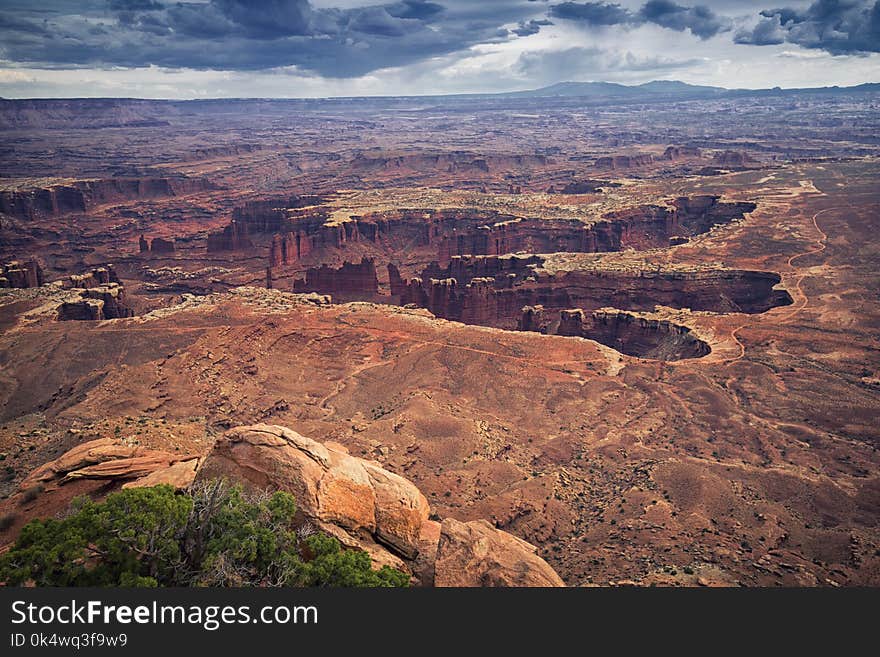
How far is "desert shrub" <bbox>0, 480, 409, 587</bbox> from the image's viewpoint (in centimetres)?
1199

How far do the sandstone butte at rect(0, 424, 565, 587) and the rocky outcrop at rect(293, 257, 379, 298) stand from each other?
50769 mm

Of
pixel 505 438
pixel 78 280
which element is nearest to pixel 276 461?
pixel 505 438

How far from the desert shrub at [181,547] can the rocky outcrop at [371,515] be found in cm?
115

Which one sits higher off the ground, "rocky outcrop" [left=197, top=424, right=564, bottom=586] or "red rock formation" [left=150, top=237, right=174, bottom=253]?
"rocky outcrop" [left=197, top=424, right=564, bottom=586]

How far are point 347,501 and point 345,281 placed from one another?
5446 cm

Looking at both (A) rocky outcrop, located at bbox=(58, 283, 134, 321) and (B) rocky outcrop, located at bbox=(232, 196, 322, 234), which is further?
(B) rocky outcrop, located at bbox=(232, 196, 322, 234)

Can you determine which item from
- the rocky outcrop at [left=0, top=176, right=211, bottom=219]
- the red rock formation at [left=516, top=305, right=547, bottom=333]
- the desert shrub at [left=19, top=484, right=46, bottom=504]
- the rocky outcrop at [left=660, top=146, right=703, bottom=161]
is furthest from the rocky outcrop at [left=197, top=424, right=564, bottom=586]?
the rocky outcrop at [left=660, top=146, right=703, bottom=161]

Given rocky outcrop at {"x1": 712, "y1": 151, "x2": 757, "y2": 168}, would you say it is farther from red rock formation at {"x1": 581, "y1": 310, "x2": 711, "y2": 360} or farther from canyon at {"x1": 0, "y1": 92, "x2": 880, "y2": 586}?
red rock formation at {"x1": 581, "y1": 310, "x2": 711, "y2": 360}

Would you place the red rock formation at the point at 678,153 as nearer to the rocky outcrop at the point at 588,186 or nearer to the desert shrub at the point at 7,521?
the rocky outcrop at the point at 588,186

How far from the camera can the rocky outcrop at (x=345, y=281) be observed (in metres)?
68.7

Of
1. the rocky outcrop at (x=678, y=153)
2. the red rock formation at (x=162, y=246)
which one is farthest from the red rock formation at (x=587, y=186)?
the red rock formation at (x=162, y=246)

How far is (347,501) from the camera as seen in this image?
1614 centimetres

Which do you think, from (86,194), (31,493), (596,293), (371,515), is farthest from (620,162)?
(31,493)

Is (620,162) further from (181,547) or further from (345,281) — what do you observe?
(181,547)
